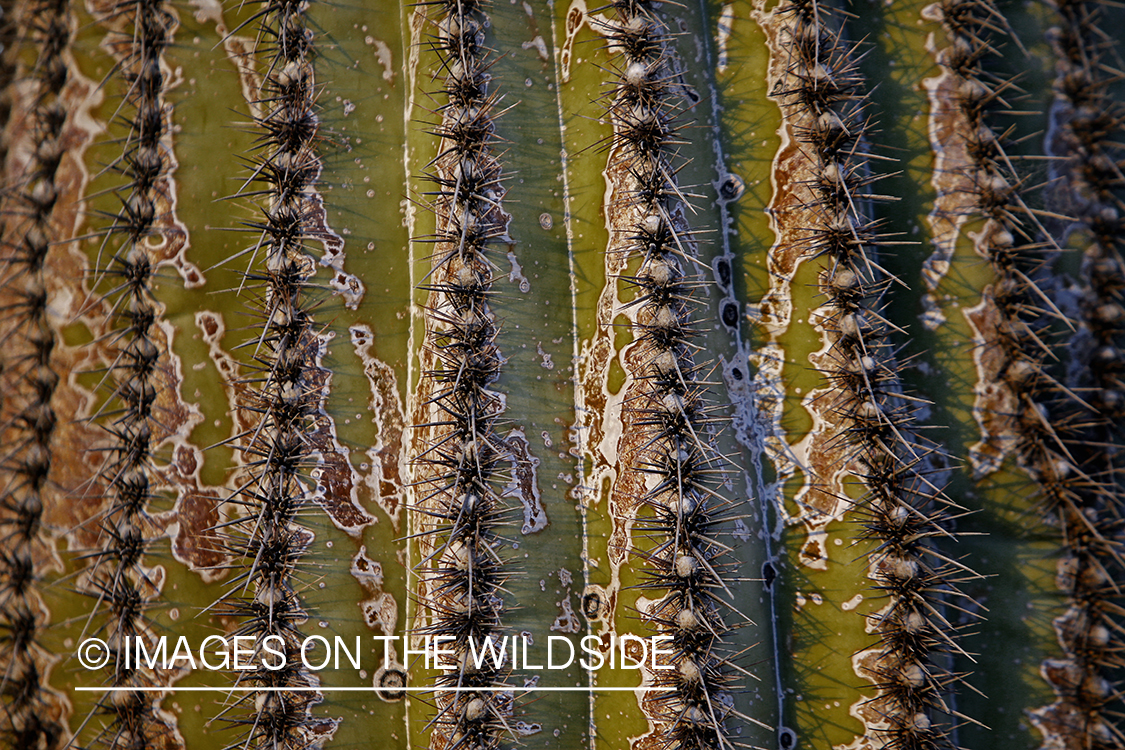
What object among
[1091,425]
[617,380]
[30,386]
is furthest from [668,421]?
[30,386]

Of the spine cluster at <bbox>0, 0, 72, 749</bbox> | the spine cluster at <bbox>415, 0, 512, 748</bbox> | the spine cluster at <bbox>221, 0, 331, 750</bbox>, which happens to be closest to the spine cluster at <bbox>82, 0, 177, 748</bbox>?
the spine cluster at <bbox>0, 0, 72, 749</bbox>

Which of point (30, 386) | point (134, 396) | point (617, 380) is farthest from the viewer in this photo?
point (30, 386)

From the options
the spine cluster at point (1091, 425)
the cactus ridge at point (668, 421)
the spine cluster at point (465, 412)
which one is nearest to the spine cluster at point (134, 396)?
the spine cluster at point (465, 412)

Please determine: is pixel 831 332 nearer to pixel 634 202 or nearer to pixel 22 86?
pixel 634 202

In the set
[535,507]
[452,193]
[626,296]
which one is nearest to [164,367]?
[452,193]

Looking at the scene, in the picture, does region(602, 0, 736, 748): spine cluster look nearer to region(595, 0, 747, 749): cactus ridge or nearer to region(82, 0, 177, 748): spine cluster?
region(595, 0, 747, 749): cactus ridge

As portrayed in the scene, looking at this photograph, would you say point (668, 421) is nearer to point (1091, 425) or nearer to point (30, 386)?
point (1091, 425)

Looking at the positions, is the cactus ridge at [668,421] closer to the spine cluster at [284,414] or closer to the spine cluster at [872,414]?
the spine cluster at [872,414]
